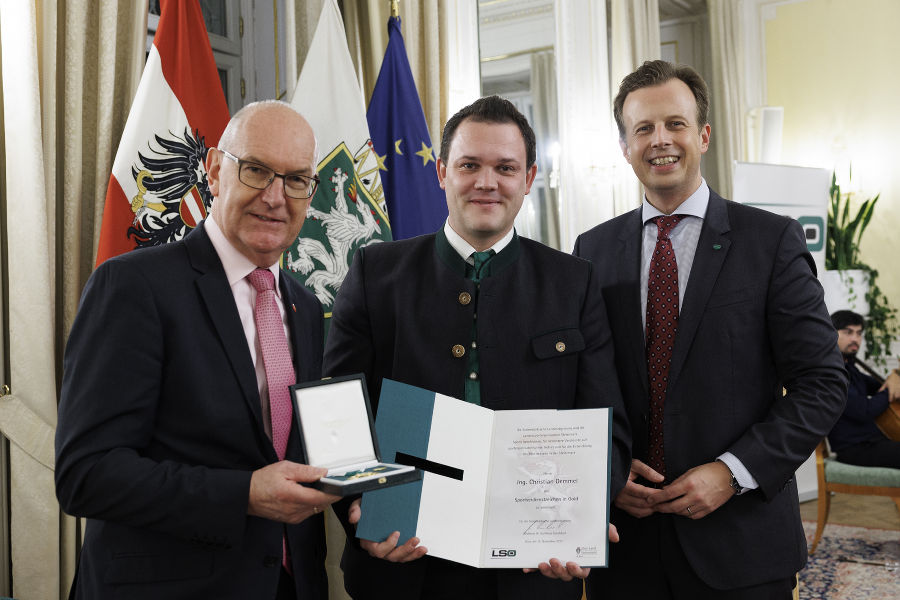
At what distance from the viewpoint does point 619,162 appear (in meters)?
5.75

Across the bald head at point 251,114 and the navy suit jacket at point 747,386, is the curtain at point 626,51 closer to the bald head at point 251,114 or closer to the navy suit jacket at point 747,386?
the navy suit jacket at point 747,386

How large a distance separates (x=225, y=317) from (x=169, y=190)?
1.11 meters

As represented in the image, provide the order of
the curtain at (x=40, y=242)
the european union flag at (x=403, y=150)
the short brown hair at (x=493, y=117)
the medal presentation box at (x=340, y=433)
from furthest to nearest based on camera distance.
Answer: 1. the european union flag at (x=403, y=150)
2. the curtain at (x=40, y=242)
3. the short brown hair at (x=493, y=117)
4. the medal presentation box at (x=340, y=433)

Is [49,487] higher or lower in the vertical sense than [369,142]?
lower

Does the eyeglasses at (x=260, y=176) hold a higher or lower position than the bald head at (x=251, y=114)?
lower

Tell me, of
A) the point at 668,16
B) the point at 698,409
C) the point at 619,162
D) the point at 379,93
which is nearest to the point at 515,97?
the point at 619,162

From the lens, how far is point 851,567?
4793 mm

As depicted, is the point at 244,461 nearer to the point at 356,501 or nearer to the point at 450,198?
the point at 356,501

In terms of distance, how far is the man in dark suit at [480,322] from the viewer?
162 cm

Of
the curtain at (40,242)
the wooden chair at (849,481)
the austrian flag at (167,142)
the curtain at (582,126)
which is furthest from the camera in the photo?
the curtain at (582,126)

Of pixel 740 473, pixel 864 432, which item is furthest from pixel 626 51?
pixel 740 473

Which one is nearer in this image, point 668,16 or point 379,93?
point 379,93

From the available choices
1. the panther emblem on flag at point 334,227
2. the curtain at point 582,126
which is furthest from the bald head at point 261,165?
the curtain at point 582,126

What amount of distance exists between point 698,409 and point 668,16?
7.15 meters
